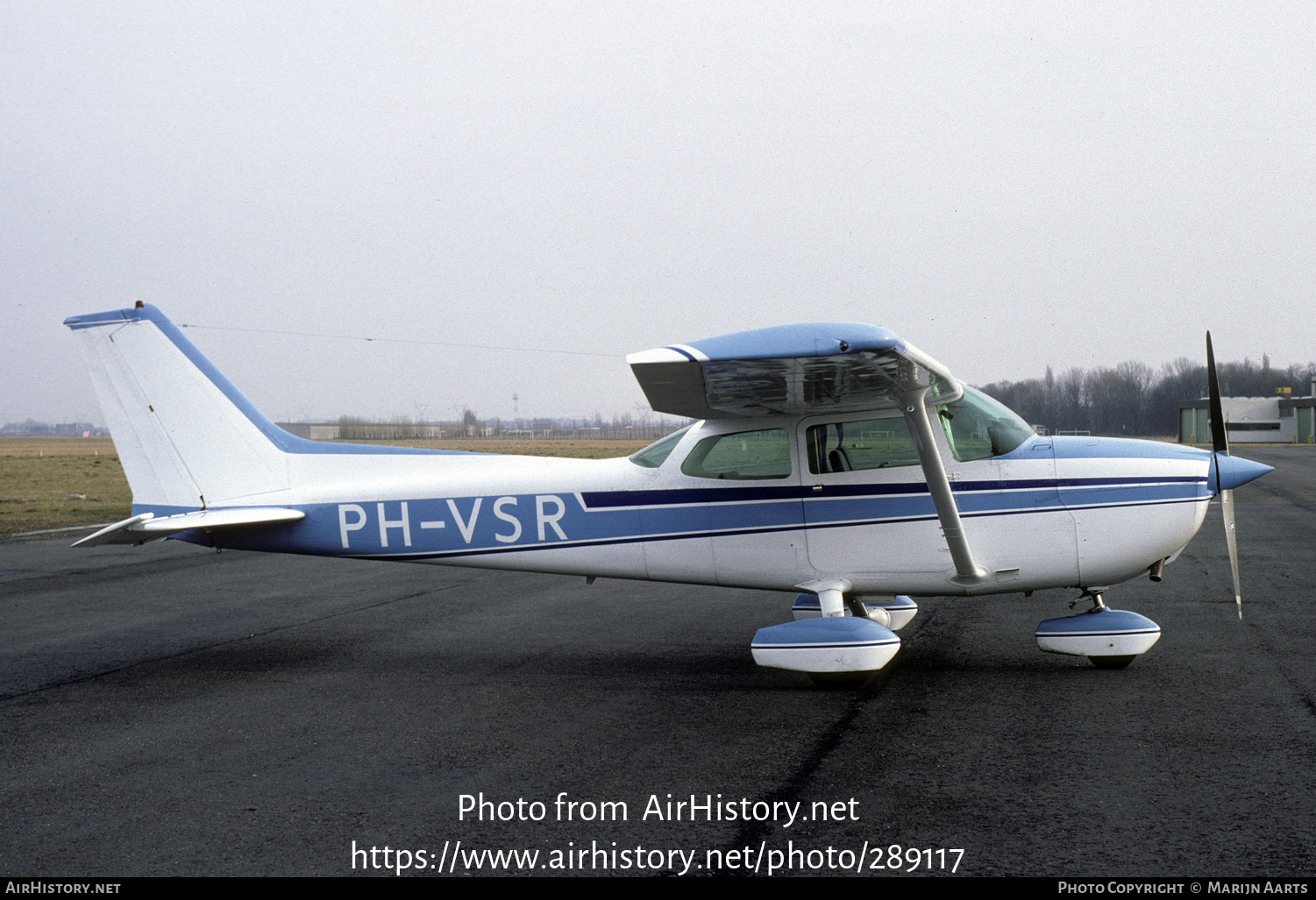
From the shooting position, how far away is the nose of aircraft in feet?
22.1

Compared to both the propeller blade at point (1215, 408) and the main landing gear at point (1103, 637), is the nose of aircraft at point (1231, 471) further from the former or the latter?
the main landing gear at point (1103, 637)

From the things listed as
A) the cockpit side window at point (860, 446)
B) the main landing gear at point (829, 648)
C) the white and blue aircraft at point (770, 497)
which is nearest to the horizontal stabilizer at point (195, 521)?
the white and blue aircraft at point (770, 497)

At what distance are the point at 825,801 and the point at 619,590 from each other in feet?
23.2

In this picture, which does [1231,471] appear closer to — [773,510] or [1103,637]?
[1103,637]

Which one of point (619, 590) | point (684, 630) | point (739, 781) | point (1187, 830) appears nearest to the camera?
point (1187, 830)

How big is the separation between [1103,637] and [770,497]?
7.92 feet

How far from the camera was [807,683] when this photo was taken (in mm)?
6629

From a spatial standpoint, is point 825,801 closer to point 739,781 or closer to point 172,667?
point 739,781

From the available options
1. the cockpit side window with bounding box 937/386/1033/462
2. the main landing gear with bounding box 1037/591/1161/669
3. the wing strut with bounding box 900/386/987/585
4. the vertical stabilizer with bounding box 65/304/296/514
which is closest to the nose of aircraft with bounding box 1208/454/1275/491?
the main landing gear with bounding box 1037/591/1161/669

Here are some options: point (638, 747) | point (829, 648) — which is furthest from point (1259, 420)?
point (638, 747)

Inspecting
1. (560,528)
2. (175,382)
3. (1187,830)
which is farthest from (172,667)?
(1187,830)

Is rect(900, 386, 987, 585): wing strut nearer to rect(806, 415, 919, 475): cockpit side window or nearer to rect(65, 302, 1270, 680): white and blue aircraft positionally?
rect(65, 302, 1270, 680): white and blue aircraft

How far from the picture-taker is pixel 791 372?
573cm

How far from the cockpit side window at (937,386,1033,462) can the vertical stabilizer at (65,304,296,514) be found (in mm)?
5098
